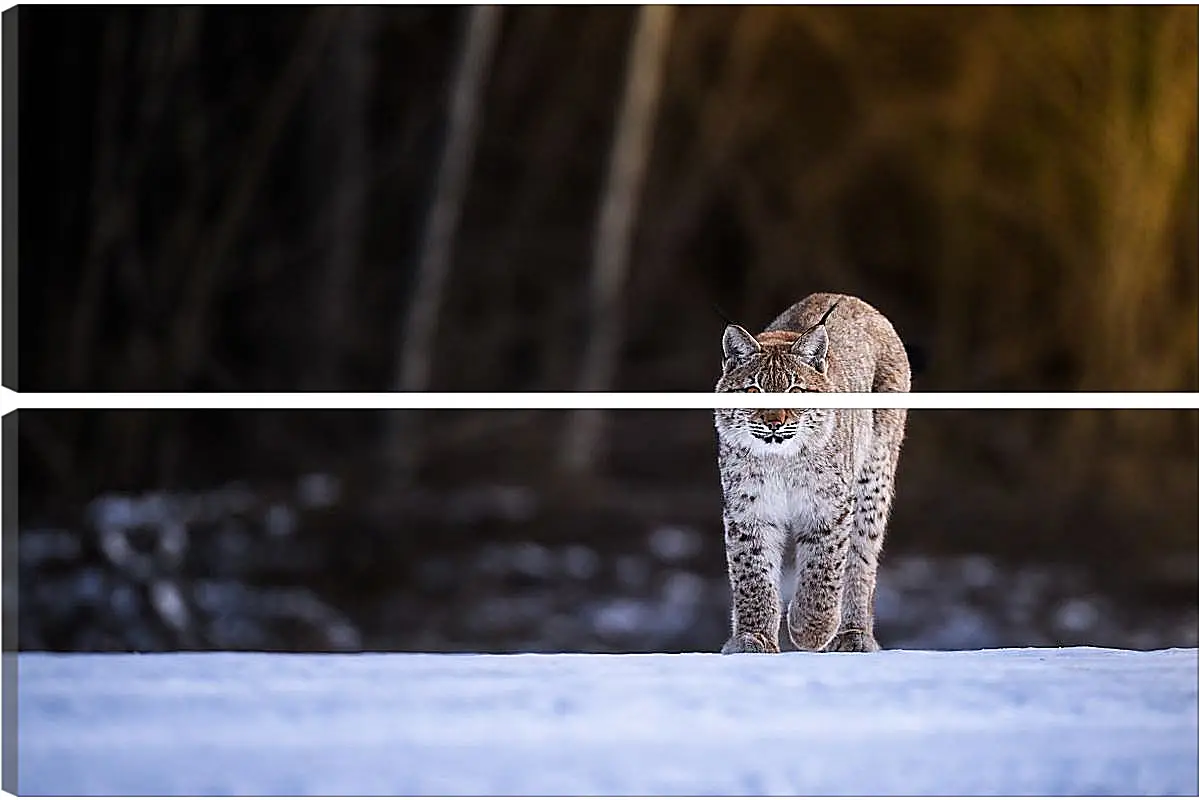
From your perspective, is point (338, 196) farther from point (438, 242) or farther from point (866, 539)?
point (866, 539)

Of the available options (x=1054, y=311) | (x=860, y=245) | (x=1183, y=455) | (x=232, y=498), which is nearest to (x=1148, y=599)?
(x=1183, y=455)

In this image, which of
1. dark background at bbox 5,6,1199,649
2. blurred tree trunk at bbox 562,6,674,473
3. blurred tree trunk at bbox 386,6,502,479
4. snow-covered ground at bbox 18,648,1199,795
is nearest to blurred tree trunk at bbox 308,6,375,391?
dark background at bbox 5,6,1199,649

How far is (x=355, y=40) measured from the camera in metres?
3.31

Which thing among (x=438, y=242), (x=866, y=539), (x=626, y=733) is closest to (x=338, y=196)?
(x=438, y=242)

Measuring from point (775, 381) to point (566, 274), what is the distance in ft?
6.59

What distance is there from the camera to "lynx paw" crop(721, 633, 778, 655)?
1.37 metres

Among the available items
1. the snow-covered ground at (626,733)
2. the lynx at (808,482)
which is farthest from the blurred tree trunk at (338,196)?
the snow-covered ground at (626,733)

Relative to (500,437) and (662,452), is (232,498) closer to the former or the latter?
(500,437)

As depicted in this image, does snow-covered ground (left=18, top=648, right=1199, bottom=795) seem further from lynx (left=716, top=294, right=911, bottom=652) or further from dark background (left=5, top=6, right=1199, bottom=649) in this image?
dark background (left=5, top=6, right=1199, bottom=649)

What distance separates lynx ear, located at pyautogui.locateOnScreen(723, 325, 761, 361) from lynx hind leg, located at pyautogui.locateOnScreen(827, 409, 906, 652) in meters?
0.17

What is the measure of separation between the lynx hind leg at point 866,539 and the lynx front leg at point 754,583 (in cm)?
9

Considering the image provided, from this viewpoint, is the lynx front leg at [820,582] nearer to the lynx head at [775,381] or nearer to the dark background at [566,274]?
the lynx head at [775,381]

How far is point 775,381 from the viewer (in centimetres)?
132

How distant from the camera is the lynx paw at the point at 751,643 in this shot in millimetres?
1367
